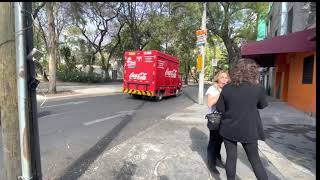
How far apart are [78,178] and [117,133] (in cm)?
354

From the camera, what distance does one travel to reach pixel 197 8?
24.6m

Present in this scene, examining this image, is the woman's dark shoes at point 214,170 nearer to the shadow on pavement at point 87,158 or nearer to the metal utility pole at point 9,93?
the shadow on pavement at point 87,158

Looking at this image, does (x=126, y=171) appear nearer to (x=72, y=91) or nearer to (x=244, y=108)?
(x=244, y=108)

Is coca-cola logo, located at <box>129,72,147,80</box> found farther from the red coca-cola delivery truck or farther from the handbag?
the handbag

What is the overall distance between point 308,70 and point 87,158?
11.3m

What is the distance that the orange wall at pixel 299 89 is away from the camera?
43.2 ft

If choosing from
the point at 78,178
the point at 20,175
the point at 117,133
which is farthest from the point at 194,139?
the point at 20,175

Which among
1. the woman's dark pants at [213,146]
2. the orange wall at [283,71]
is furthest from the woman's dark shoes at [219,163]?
the orange wall at [283,71]

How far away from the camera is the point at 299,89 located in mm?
15578

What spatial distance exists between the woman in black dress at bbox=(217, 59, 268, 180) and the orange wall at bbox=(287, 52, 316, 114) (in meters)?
9.39

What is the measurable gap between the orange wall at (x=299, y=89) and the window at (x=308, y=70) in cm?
18

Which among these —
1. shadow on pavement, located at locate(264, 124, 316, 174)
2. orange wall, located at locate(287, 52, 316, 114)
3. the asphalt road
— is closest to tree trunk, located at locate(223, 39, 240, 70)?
orange wall, located at locate(287, 52, 316, 114)

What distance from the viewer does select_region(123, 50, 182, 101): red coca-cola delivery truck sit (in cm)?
1883

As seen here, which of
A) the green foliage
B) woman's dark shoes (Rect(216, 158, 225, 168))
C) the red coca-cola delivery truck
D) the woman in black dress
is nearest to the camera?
the woman in black dress
